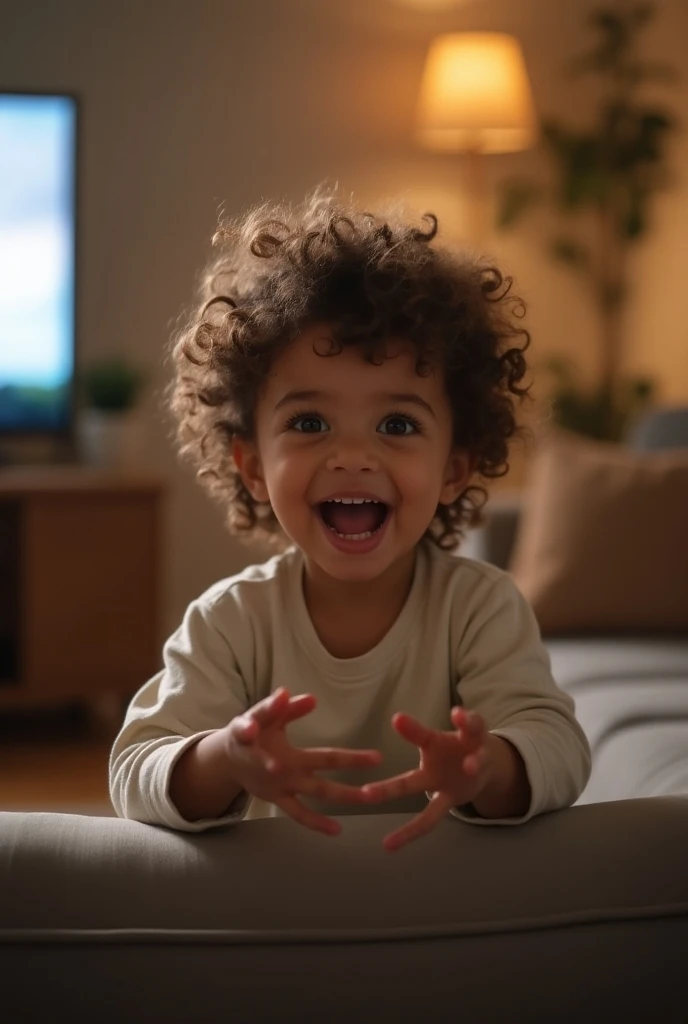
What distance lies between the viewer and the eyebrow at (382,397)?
1229 millimetres

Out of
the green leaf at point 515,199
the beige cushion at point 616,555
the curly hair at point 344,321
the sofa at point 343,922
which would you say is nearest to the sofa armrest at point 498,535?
the beige cushion at point 616,555

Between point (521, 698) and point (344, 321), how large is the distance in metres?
0.38

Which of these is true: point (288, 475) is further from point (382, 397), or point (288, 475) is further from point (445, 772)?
point (445, 772)

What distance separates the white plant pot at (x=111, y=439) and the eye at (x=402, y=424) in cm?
247

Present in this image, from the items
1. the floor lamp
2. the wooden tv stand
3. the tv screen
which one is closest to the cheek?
the wooden tv stand

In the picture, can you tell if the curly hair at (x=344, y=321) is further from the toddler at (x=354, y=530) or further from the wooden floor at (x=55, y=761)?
the wooden floor at (x=55, y=761)

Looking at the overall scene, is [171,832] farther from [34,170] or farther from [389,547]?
[34,170]

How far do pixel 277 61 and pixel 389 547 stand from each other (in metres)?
3.19

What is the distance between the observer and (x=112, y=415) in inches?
144

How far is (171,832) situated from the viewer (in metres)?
1.04

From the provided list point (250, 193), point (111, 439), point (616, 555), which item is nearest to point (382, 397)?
point (616, 555)

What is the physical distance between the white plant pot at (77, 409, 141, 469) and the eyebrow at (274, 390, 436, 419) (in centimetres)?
243

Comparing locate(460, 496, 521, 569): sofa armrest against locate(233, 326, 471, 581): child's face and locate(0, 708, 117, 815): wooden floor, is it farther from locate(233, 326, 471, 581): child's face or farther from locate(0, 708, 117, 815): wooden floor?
locate(233, 326, 471, 581): child's face

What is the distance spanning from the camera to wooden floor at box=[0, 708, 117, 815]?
286 centimetres
